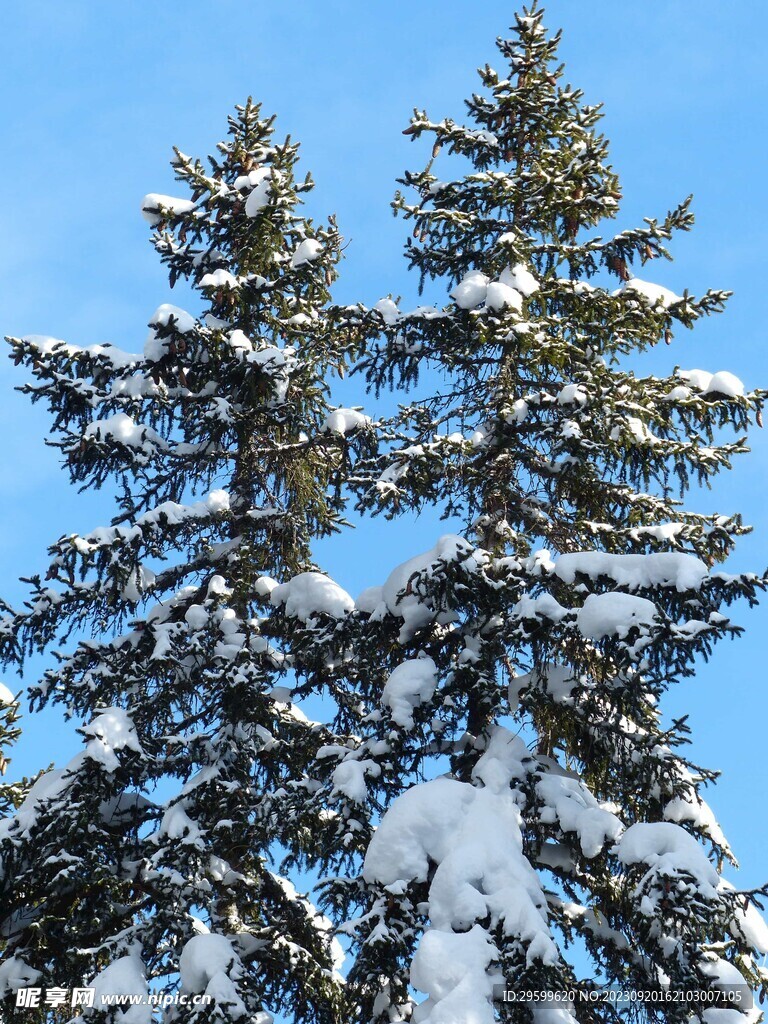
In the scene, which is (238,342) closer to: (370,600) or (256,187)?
(256,187)

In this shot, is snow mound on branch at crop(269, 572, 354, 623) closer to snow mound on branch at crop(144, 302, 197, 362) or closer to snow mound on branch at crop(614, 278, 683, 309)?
snow mound on branch at crop(144, 302, 197, 362)

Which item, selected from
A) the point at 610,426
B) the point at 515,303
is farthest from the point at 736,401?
the point at 515,303

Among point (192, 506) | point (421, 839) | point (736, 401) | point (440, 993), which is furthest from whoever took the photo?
point (192, 506)

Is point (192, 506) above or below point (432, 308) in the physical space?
below

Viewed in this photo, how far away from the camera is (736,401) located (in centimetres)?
1329

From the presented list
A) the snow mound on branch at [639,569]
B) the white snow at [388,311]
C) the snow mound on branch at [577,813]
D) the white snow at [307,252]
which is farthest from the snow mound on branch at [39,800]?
the white snow at [307,252]

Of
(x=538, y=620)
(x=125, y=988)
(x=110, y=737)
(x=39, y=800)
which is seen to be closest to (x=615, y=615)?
(x=538, y=620)

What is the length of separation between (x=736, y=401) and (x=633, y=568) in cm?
323

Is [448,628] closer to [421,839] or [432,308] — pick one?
[421,839]

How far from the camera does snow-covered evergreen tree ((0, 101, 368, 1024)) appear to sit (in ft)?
38.5

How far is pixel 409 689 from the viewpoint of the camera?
36.8 feet

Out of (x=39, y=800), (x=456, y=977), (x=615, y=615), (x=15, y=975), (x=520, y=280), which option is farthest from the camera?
(x=520, y=280)

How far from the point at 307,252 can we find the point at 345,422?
279 cm

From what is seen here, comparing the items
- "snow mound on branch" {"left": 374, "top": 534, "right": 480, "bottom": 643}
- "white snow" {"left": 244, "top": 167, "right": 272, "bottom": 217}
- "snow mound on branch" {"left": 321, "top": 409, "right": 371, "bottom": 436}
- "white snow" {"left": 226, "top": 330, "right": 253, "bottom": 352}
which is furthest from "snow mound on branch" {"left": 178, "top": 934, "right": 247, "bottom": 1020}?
"white snow" {"left": 244, "top": 167, "right": 272, "bottom": 217}
